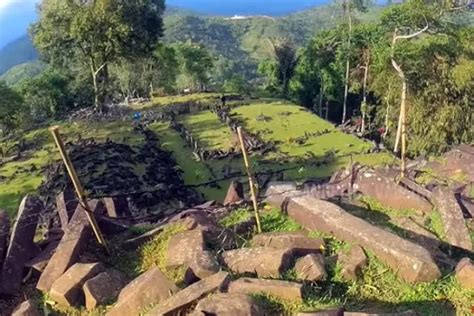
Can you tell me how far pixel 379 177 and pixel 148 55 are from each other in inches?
996

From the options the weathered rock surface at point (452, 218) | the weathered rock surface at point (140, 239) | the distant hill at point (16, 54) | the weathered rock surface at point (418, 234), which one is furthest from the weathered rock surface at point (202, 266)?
the distant hill at point (16, 54)

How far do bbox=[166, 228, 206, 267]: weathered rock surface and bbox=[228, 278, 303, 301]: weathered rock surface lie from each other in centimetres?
90

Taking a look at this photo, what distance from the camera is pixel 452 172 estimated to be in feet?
30.4

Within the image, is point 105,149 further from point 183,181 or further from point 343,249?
point 343,249

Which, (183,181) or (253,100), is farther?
(253,100)

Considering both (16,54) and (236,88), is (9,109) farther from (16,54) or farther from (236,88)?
(16,54)

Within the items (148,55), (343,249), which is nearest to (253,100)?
(148,55)

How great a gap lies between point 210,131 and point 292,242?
1872cm

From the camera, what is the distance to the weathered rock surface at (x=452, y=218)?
20.9ft

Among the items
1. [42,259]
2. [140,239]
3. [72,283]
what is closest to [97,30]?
[140,239]

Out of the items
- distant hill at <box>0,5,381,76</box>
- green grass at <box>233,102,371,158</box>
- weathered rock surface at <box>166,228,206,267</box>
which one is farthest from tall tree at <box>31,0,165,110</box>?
distant hill at <box>0,5,381,76</box>

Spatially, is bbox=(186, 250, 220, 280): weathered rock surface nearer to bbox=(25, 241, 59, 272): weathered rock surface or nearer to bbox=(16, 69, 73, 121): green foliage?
bbox=(25, 241, 59, 272): weathered rock surface

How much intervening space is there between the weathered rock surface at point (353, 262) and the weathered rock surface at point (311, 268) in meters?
0.24

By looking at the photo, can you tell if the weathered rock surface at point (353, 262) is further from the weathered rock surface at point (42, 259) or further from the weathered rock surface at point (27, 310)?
the weathered rock surface at point (42, 259)
